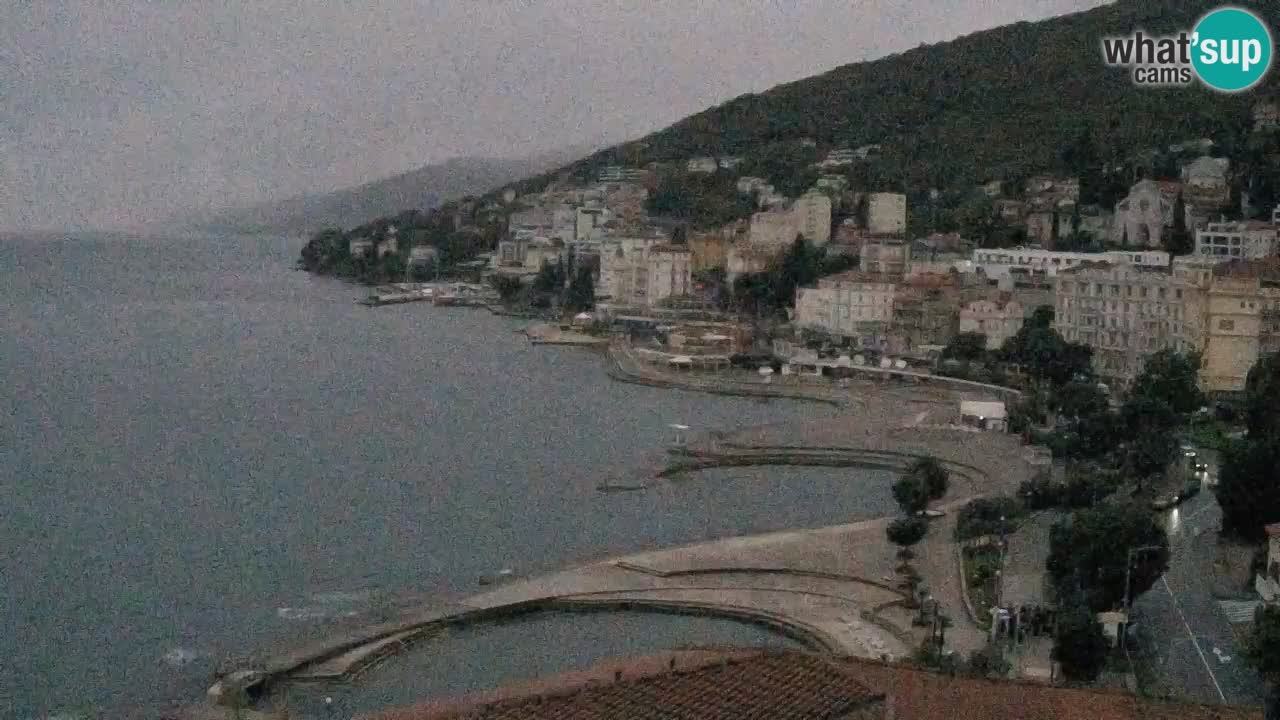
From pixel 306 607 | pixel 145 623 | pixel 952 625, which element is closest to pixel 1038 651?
pixel 952 625

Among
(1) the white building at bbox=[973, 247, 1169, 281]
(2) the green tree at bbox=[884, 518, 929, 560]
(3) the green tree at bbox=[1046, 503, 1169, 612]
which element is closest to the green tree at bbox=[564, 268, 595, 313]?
(1) the white building at bbox=[973, 247, 1169, 281]

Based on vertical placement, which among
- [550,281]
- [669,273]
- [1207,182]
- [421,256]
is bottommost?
[550,281]

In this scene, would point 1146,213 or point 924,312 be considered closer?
point 924,312

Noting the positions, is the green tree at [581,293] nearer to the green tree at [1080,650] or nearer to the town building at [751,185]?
the town building at [751,185]

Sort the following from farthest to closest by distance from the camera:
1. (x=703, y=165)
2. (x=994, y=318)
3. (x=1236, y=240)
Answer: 1. (x=703, y=165)
2. (x=994, y=318)
3. (x=1236, y=240)

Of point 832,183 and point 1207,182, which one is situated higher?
point 832,183

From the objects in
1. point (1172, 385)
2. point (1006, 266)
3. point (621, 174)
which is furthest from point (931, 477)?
point (621, 174)

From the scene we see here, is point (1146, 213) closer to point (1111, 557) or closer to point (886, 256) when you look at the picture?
point (886, 256)

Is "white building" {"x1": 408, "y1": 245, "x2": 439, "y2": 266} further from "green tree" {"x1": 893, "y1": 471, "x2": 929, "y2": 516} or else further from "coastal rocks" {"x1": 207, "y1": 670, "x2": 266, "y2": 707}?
"coastal rocks" {"x1": 207, "y1": 670, "x2": 266, "y2": 707}
